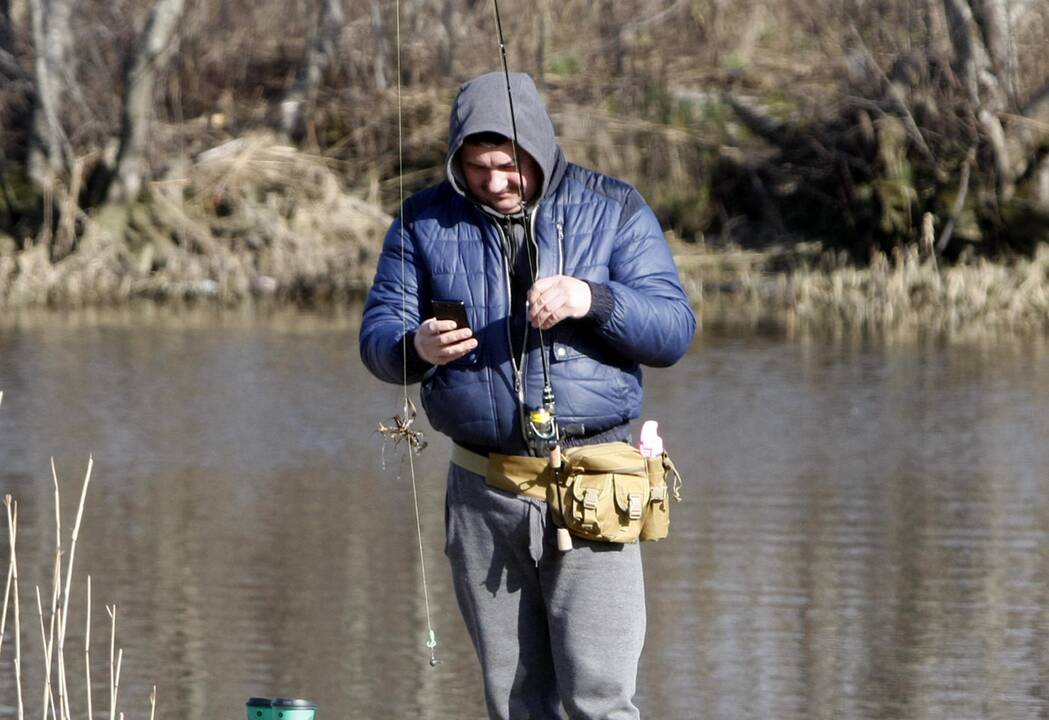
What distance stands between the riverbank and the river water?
2366 millimetres

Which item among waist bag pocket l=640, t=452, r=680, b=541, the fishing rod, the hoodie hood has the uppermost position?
the hoodie hood

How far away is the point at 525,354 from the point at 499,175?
371mm

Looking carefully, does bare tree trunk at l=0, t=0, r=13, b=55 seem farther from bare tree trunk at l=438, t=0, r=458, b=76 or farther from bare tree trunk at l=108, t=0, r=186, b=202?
bare tree trunk at l=438, t=0, r=458, b=76

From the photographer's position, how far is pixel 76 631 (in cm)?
694

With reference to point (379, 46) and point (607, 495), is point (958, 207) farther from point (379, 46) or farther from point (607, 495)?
point (607, 495)

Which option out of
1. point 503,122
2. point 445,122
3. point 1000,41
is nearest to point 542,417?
point 503,122

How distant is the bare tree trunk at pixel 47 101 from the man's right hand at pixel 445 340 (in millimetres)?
17813

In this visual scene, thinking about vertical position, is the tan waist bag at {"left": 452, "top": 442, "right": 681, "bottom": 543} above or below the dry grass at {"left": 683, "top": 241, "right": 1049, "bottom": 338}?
above

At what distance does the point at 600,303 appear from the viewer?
163 inches

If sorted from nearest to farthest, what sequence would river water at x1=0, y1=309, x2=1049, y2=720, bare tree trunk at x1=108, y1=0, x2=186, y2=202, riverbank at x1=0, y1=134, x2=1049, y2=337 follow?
river water at x1=0, y1=309, x2=1049, y2=720 → riverbank at x1=0, y1=134, x2=1049, y2=337 → bare tree trunk at x1=108, y1=0, x2=186, y2=202

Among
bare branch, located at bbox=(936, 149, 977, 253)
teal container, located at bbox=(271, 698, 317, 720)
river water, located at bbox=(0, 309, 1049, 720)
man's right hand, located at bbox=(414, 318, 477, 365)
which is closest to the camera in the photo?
teal container, located at bbox=(271, 698, 317, 720)

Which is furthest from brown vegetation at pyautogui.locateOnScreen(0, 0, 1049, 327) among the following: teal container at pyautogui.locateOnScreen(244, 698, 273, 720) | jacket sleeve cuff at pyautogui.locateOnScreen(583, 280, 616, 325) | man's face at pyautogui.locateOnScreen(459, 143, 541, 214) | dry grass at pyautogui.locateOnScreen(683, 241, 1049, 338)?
teal container at pyautogui.locateOnScreen(244, 698, 273, 720)

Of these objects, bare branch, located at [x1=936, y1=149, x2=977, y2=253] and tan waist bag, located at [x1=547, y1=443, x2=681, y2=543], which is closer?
tan waist bag, located at [x1=547, y1=443, x2=681, y2=543]

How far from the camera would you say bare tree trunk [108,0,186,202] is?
69.9ft
